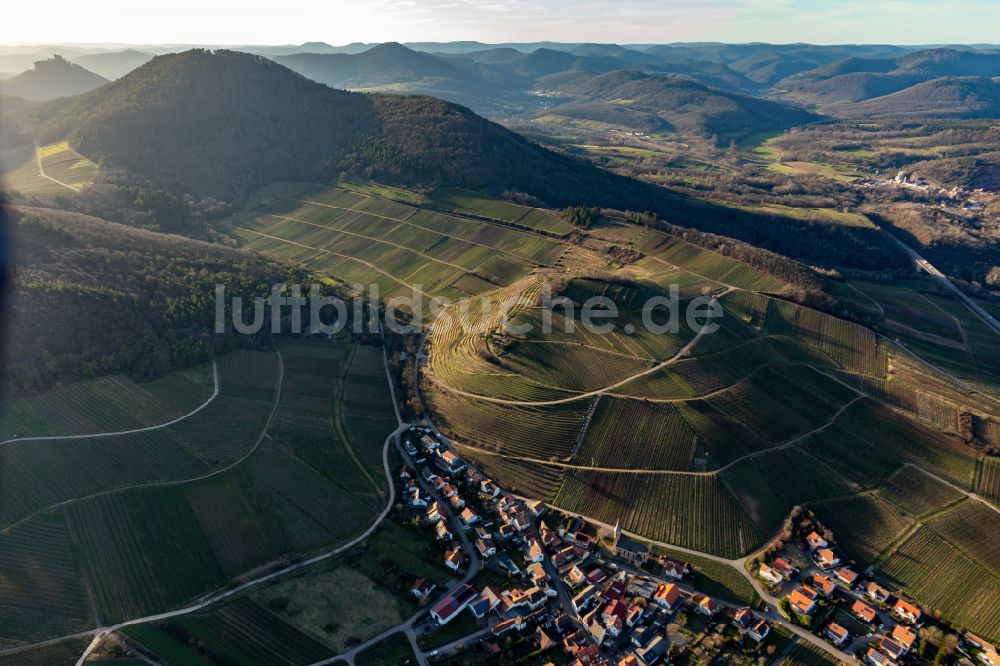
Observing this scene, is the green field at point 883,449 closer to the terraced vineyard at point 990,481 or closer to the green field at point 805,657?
the terraced vineyard at point 990,481

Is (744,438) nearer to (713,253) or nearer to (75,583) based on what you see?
(713,253)

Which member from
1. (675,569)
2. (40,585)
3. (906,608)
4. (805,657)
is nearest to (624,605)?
(675,569)

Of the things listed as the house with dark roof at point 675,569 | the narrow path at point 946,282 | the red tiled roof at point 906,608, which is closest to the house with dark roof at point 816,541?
the red tiled roof at point 906,608

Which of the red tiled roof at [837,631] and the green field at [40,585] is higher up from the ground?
the green field at [40,585]

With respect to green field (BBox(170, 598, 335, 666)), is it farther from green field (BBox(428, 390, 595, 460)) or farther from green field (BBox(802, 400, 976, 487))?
green field (BBox(802, 400, 976, 487))

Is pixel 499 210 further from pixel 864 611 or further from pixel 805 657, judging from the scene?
pixel 805 657

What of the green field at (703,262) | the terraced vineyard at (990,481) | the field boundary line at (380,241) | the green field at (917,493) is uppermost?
the green field at (703,262)
